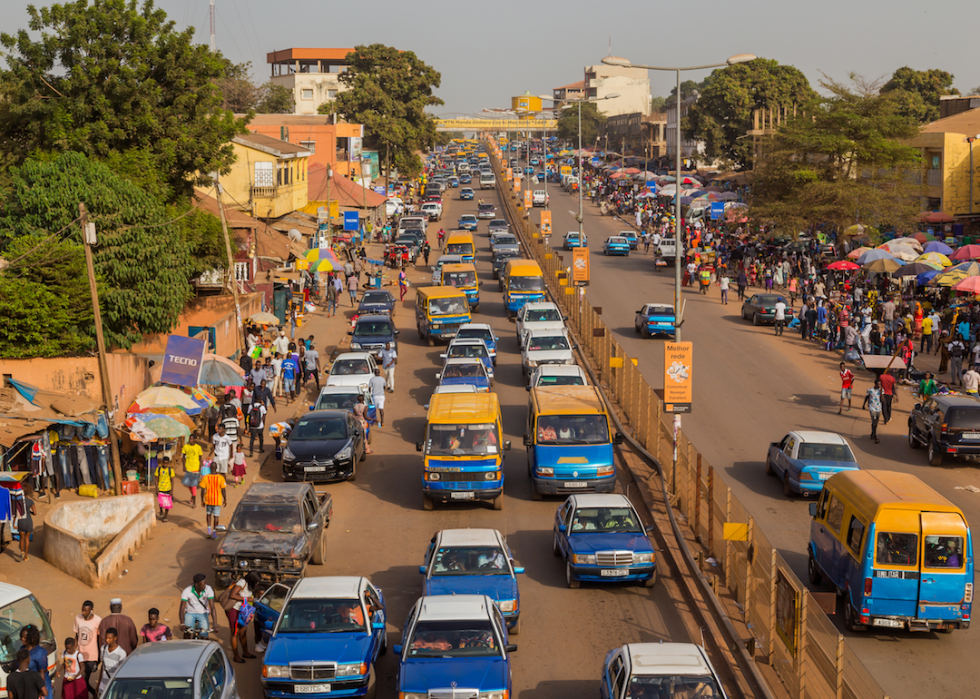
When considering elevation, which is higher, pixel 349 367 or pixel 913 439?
pixel 349 367

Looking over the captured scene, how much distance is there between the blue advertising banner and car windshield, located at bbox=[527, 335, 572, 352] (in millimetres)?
11646

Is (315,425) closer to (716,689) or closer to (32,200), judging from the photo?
(32,200)

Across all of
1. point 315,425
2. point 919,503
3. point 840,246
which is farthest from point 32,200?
point 840,246

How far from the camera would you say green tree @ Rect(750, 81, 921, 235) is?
53.5m

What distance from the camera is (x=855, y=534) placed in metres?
15.3

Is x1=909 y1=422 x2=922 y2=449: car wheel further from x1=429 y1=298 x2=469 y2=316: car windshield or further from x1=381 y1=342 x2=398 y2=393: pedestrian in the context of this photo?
x1=429 y1=298 x2=469 y2=316: car windshield

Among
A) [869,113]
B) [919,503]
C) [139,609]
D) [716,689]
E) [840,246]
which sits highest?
[869,113]

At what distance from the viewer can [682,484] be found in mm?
20984

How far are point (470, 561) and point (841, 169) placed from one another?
4799 centimetres

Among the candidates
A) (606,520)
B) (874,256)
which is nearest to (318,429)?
(606,520)

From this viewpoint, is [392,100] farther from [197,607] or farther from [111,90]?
[197,607]

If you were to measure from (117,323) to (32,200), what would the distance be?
406 centimetres

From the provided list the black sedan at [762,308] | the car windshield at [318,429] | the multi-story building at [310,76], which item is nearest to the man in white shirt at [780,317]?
the black sedan at [762,308]

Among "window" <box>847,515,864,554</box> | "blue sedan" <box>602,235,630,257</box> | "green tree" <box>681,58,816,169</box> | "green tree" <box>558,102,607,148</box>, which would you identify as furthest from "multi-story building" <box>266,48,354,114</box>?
"window" <box>847,515,864,554</box>
